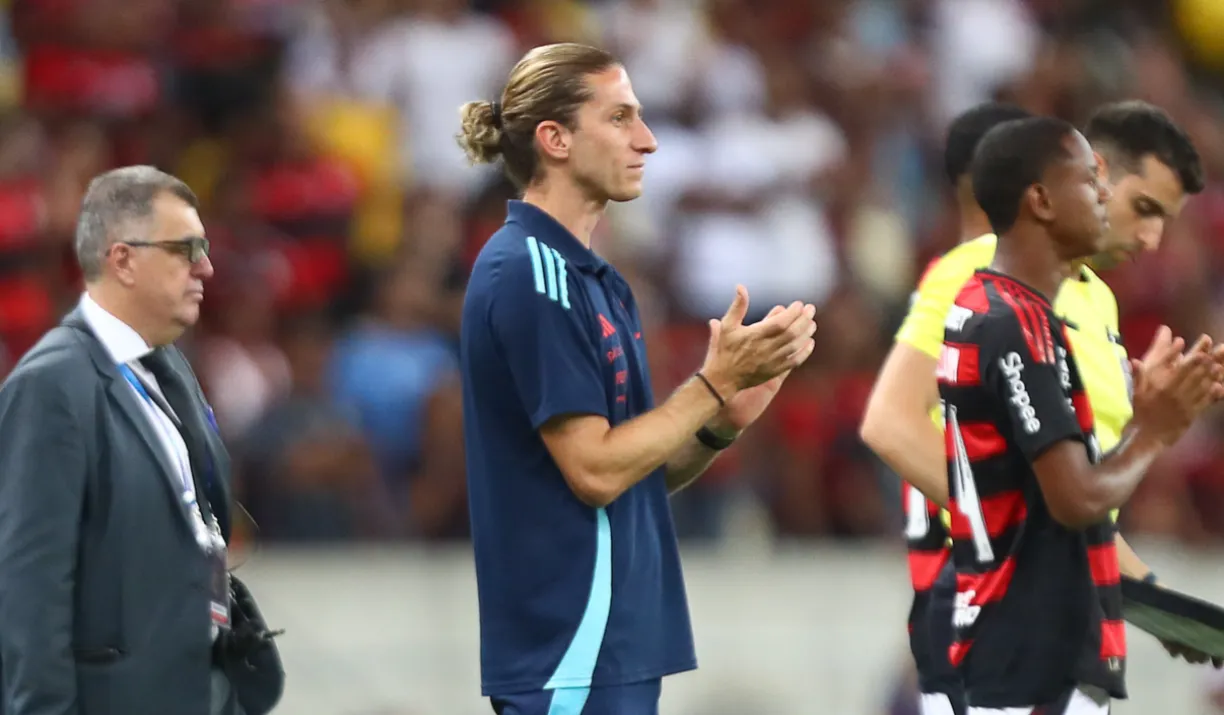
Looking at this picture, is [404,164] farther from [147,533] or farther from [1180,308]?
[147,533]

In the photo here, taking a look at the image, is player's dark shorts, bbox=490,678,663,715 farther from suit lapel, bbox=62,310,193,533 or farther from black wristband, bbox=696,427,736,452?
suit lapel, bbox=62,310,193,533

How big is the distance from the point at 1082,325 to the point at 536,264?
166 cm

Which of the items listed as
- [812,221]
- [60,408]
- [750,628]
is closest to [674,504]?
[750,628]

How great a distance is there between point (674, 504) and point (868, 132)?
3.98 metres

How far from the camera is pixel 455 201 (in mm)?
10656

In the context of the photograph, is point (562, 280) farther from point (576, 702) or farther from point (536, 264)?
point (576, 702)

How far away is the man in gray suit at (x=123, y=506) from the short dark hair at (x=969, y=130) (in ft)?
7.48

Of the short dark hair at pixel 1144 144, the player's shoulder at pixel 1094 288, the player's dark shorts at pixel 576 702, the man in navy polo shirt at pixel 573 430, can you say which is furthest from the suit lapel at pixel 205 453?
the short dark hair at pixel 1144 144

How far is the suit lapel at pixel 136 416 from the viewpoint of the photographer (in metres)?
4.70

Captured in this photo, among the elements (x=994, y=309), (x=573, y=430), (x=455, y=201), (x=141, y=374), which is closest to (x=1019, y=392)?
(x=994, y=309)

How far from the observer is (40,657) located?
14.4 feet

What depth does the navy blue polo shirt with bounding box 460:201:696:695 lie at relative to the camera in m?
4.40

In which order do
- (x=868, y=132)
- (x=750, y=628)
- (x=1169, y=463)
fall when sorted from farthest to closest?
(x=868, y=132) < (x=1169, y=463) < (x=750, y=628)

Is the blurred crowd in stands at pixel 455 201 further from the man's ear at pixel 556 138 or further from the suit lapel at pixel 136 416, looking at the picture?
the man's ear at pixel 556 138
